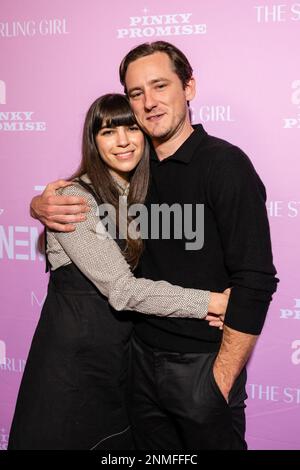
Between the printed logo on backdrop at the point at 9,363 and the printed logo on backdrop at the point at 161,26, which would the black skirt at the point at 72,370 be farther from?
the printed logo on backdrop at the point at 161,26

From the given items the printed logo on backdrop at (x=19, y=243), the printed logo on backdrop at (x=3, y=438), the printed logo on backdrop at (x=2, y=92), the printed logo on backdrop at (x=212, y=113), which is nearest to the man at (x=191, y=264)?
the printed logo on backdrop at (x=212, y=113)

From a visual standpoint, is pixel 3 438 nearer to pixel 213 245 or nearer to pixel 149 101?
pixel 213 245

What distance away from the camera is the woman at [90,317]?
4.54 feet

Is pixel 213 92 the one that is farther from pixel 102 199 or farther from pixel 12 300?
pixel 12 300

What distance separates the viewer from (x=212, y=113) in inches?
70.0

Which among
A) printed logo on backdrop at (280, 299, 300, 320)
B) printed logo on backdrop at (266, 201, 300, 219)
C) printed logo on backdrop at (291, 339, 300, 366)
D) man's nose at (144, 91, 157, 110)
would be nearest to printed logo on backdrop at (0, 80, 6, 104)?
man's nose at (144, 91, 157, 110)

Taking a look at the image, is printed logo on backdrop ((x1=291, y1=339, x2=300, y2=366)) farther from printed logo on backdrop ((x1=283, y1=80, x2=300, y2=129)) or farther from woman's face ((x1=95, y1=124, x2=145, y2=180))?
woman's face ((x1=95, y1=124, x2=145, y2=180))

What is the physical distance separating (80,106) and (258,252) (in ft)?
3.39

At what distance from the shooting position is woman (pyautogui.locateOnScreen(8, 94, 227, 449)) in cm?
138

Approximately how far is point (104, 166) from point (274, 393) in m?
1.12

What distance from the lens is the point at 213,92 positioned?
5.77 feet

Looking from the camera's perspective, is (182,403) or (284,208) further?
(284,208)

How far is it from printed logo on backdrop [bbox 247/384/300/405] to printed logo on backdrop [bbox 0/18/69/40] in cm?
160

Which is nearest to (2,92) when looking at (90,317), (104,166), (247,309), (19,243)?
(19,243)
